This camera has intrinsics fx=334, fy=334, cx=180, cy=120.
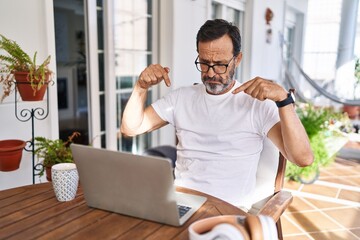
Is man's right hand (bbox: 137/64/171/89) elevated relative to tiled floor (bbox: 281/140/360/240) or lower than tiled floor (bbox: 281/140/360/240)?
elevated

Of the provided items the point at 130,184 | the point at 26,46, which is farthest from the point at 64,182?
the point at 26,46

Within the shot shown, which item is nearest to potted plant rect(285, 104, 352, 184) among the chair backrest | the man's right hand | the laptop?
the chair backrest

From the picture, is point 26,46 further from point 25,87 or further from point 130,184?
point 130,184

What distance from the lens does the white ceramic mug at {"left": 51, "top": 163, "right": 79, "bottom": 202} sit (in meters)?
0.97

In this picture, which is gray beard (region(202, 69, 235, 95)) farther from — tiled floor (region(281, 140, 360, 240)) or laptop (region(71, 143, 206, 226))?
tiled floor (region(281, 140, 360, 240))

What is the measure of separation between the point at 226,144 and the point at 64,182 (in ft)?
2.02

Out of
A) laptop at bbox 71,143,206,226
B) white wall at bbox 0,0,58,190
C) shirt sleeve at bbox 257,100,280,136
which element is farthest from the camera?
white wall at bbox 0,0,58,190

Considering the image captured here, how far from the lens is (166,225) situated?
0.83 metres

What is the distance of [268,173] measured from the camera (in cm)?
130

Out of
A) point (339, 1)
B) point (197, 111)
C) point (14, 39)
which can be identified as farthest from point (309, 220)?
point (339, 1)

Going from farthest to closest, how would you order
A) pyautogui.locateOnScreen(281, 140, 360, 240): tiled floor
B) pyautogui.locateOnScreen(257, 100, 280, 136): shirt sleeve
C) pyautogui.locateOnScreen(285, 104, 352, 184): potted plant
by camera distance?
1. pyautogui.locateOnScreen(285, 104, 352, 184): potted plant
2. pyautogui.locateOnScreen(281, 140, 360, 240): tiled floor
3. pyautogui.locateOnScreen(257, 100, 280, 136): shirt sleeve

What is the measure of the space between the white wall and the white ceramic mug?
0.83 meters

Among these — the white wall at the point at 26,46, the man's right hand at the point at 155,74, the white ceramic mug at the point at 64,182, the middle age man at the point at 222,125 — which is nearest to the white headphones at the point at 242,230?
the white ceramic mug at the point at 64,182

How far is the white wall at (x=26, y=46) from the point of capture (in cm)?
162
